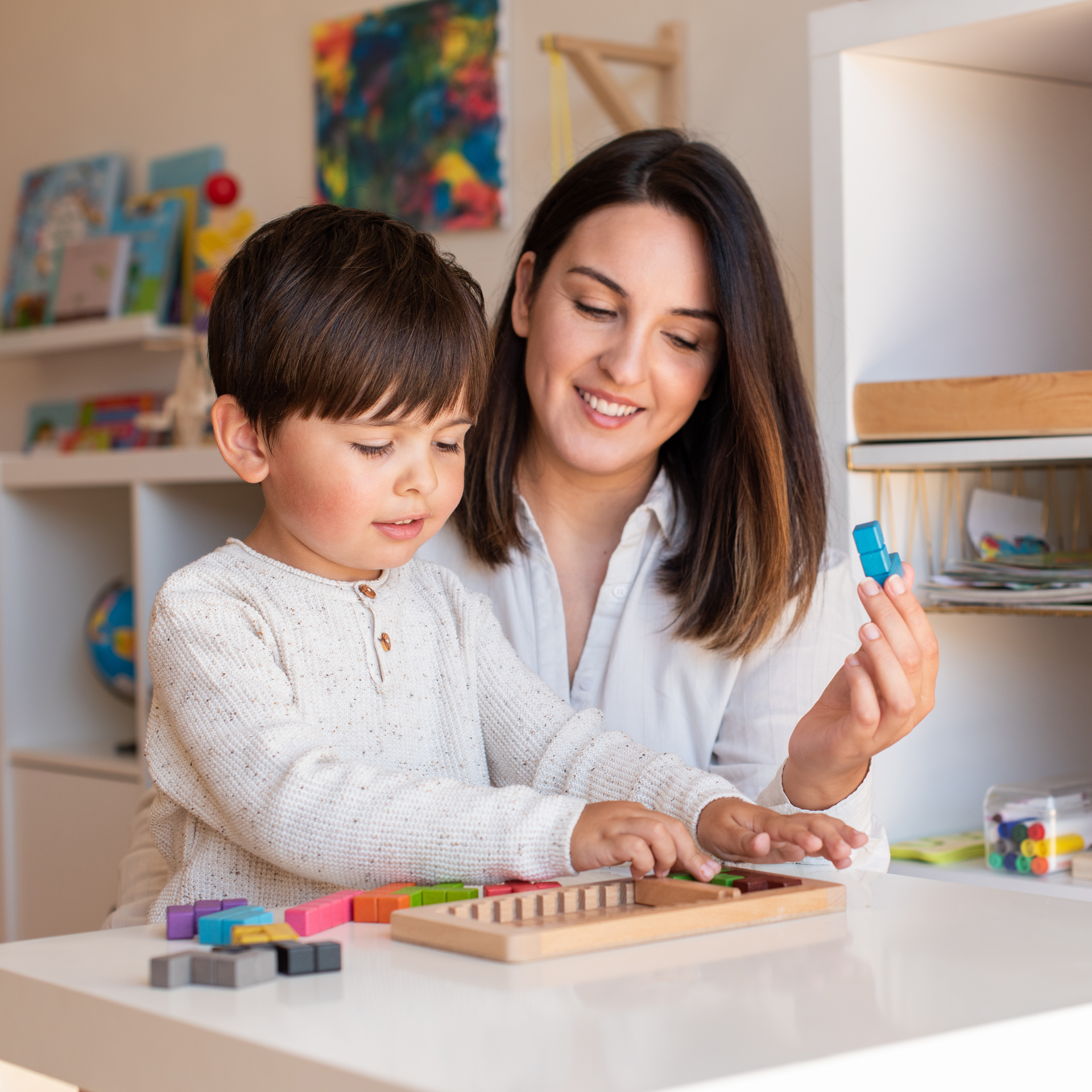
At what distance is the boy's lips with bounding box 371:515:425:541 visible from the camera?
108 centimetres

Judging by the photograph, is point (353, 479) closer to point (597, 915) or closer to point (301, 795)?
point (301, 795)

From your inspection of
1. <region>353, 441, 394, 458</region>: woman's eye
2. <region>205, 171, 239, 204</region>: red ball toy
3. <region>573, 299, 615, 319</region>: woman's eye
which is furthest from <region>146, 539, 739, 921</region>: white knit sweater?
<region>205, 171, 239, 204</region>: red ball toy

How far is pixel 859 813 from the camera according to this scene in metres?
1.22

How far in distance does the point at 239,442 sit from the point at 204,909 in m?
0.43

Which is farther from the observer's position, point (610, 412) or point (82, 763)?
point (82, 763)

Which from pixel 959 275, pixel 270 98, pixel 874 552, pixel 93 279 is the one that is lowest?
pixel 874 552

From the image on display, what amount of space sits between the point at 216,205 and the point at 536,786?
2018 mm

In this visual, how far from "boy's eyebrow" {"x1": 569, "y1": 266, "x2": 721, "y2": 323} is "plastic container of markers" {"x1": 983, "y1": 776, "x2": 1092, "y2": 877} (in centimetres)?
60

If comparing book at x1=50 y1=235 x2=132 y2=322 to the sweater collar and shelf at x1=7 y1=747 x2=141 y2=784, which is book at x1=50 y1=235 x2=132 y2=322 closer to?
shelf at x1=7 y1=747 x2=141 y2=784

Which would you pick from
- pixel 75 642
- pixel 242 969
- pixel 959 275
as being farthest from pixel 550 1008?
pixel 75 642

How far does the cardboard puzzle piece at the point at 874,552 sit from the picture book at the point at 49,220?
8.32ft

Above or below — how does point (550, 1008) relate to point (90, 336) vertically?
below

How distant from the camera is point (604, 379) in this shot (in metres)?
1.42

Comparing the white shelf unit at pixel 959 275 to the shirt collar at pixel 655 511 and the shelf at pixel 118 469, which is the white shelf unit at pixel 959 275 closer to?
the shirt collar at pixel 655 511
